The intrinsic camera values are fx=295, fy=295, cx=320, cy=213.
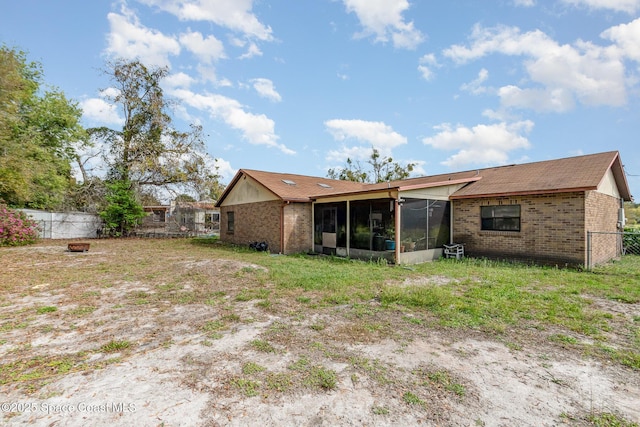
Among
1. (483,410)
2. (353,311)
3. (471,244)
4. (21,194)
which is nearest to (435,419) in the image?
(483,410)

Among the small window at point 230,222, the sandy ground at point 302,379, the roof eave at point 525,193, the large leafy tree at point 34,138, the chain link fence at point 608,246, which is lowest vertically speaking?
the sandy ground at point 302,379

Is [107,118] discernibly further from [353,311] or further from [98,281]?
[353,311]

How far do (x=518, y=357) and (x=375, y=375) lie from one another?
185 cm

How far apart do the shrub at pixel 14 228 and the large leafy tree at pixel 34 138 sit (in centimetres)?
116

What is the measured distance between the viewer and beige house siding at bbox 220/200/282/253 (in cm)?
1398

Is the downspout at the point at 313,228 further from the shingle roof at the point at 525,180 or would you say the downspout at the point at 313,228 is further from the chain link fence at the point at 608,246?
the chain link fence at the point at 608,246

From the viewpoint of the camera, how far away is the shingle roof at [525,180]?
9.60 metres

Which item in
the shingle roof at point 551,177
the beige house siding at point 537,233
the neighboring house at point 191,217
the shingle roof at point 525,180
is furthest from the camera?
the neighboring house at point 191,217

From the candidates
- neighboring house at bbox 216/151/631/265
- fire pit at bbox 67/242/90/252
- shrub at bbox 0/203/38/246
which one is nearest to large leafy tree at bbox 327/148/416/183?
neighboring house at bbox 216/151/631/265

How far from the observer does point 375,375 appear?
3.08 metres

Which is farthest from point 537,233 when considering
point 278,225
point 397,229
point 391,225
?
point 278,225

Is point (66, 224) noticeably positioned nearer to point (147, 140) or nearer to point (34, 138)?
point (34, 138)

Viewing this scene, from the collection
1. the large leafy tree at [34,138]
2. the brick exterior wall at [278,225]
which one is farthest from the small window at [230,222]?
the large leafy tree at [34,138]

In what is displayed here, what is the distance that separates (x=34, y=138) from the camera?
19.7 meters
